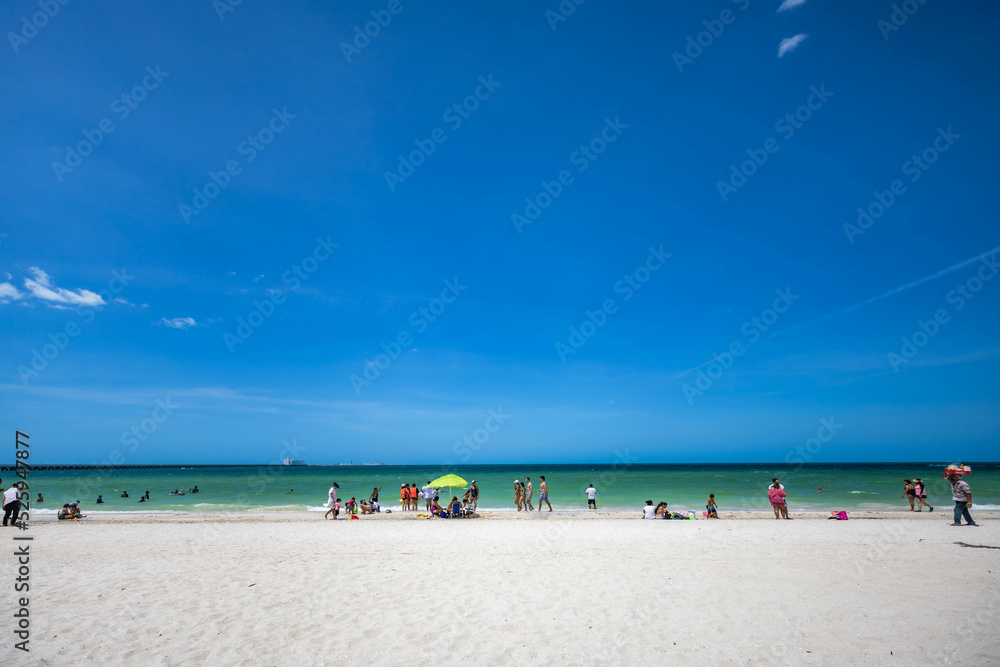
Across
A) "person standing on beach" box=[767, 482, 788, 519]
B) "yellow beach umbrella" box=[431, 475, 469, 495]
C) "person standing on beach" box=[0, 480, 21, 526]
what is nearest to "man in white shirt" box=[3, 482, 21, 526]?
"person standing on beach" box=[0, 480, 21, 526]

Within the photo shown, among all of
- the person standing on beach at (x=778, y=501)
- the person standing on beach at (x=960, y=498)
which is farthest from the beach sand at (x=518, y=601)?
the person standing on beach at (x=778, y=501)

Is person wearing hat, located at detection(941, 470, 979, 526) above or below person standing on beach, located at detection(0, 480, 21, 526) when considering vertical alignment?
above

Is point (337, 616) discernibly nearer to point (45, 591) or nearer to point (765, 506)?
point (45, 591)

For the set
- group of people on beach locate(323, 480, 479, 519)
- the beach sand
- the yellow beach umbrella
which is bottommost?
group of people on beach locate(323, 480, 479, 519)

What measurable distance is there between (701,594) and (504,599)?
331 centimetres

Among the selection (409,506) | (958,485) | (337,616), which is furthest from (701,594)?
(409,506)

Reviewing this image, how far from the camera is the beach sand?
591cm

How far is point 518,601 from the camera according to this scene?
775 centimetres

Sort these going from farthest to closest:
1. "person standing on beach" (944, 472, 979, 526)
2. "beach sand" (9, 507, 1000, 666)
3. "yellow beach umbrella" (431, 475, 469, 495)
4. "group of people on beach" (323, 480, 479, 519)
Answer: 1. "yellow beach umbrella" (431, 475, 469, 495)
2. "group of people on beach" (323, 480, 479, 519)
3. "person standing on beach" (944, 472, 979, 526)
4. "beach sand" (9, 507, 1000, 666)

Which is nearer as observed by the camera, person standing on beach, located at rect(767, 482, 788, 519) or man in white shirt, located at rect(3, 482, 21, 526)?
man in white shirt, located at rect(3, 482, 21, 526)

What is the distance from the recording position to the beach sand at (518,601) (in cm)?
591

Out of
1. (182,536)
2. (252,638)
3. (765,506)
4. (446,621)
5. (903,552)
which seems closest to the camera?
(252,638)

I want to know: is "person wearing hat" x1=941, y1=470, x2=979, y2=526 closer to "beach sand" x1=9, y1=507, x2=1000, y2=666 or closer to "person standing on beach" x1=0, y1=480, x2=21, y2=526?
"beach sand" x1=9, y1=507, x2=1000, y2=666

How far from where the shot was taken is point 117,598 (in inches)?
315
